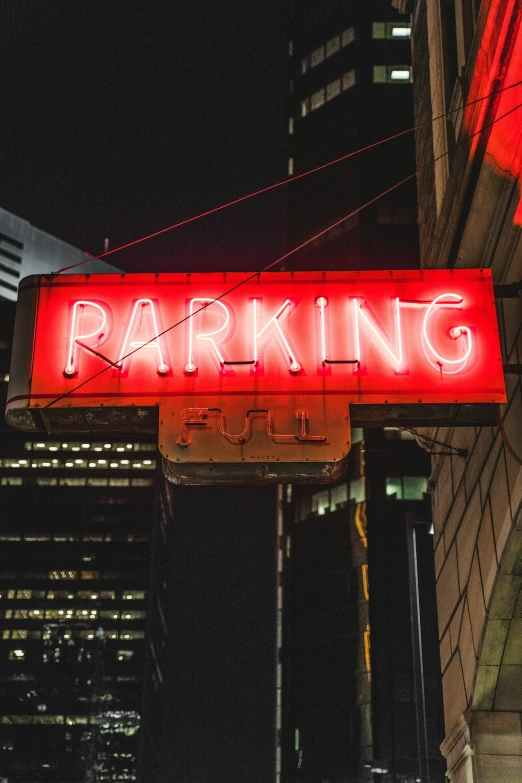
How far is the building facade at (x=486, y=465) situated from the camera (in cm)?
1026

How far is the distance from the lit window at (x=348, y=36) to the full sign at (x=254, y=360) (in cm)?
8414

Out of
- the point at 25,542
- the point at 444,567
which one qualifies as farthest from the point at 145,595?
the point at 444,567

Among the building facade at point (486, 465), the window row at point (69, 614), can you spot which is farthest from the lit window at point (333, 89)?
the building facade at point (486, 465)

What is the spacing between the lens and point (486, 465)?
1158cm

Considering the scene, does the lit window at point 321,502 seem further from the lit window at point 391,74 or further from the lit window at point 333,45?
the lit window at point 333,45

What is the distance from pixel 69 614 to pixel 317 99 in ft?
263

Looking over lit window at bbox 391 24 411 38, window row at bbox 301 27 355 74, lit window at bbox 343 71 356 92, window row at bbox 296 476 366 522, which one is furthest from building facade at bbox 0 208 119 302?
window row at bbox 296 476 366 522

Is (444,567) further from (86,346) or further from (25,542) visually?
(25,542)

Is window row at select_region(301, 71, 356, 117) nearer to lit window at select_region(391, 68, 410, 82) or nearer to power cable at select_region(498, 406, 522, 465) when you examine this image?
lit window at select_region(391, 68, 410, 82)

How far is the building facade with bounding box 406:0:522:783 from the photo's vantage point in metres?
10.3

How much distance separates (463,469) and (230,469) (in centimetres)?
417

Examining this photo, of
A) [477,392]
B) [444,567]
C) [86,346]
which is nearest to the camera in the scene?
[477,392]

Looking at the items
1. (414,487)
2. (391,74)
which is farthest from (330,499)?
(391,74)

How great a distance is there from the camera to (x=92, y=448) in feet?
470
